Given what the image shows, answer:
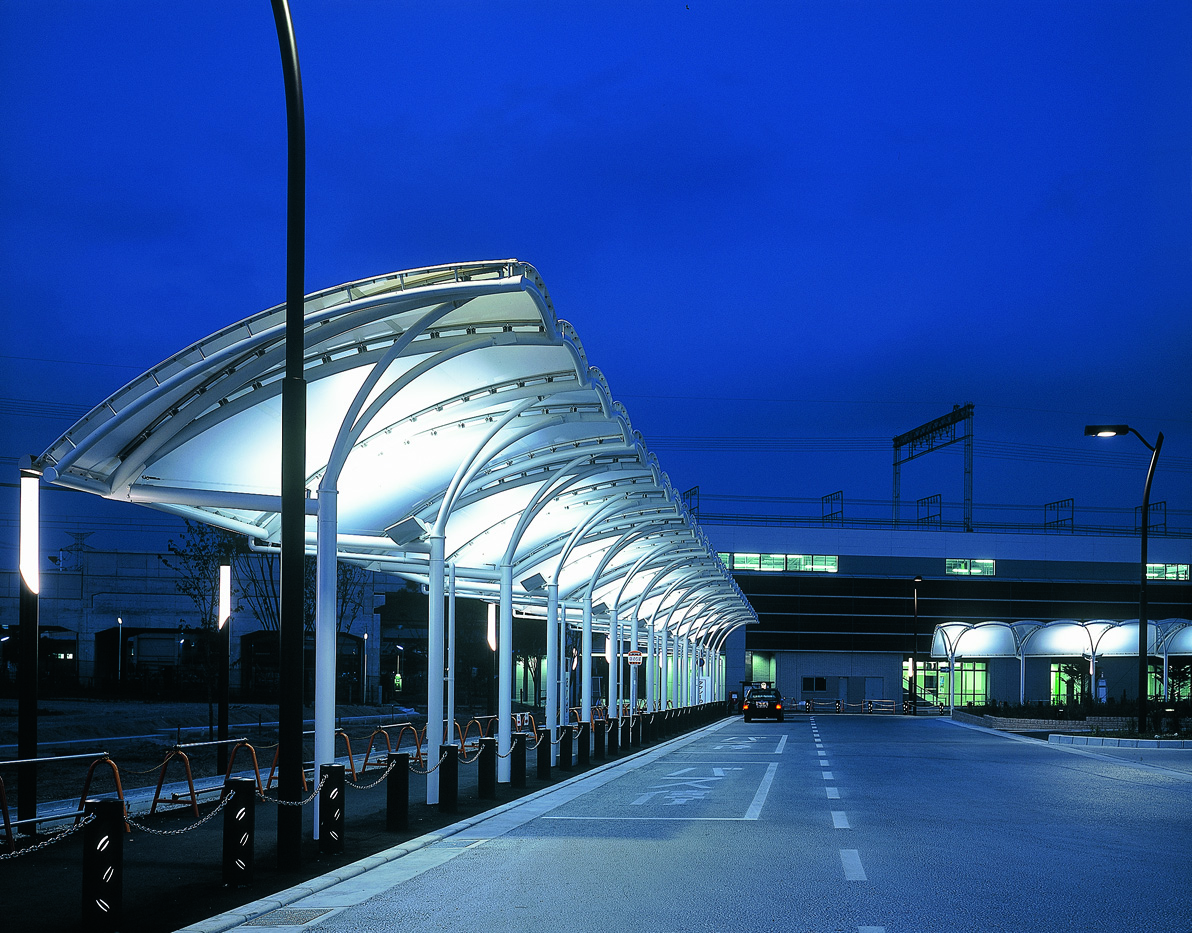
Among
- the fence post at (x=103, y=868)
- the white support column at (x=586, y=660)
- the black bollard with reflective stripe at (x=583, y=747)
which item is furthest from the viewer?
→ the white support column at (x=586, y=660)

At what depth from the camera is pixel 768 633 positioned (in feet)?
277

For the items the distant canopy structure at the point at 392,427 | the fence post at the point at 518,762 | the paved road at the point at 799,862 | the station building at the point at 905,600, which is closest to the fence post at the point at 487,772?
the paved road at the point at 799,862

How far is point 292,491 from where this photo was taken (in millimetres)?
11070

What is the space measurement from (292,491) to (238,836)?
3.08m

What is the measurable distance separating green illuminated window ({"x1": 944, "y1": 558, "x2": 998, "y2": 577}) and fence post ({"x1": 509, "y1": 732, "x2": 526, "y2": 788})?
72.1 meters

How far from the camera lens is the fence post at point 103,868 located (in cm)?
793

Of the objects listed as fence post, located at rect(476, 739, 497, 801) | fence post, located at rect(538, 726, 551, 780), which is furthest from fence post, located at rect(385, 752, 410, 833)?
fence post, located at rect(538, 726, 551, 780)

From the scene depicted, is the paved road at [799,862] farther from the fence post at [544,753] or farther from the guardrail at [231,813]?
the fence post at [544,753]

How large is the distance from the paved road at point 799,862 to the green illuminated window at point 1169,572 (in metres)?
76.6

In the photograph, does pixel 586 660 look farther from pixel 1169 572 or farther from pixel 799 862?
pixel 1169 572

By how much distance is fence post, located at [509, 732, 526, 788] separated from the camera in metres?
18.8

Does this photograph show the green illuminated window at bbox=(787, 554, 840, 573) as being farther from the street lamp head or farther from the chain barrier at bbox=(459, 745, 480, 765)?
the chain barrier at bbox=(459, 745, 480, 765)

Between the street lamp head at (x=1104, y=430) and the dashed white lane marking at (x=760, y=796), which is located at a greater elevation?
the street lamp head at (x=1104, y=430)

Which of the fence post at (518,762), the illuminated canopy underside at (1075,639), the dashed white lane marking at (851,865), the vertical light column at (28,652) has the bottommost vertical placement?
the illuminated canopy underside at (1075,639)
